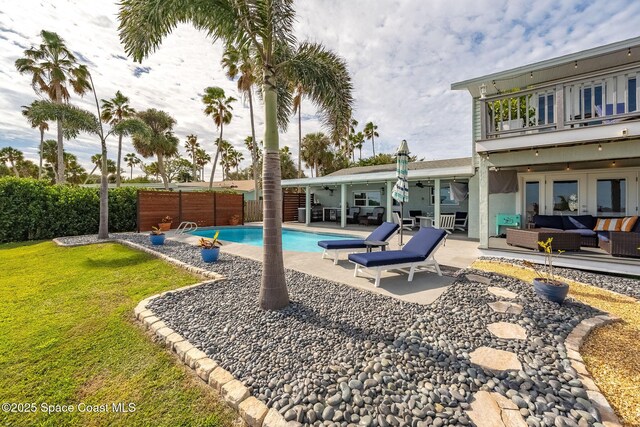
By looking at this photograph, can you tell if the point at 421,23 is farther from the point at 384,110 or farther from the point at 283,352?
the point at 283,352

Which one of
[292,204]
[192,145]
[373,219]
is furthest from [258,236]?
[192,145]

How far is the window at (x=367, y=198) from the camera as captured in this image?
20053mm

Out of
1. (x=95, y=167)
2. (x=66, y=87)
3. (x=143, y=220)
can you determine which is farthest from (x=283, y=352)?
(x=95, y=167)

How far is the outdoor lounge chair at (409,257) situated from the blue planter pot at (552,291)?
198cm

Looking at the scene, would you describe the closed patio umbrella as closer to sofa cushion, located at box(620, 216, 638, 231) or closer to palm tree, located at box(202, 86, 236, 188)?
sofa cushion, located at box(620, 216, 638, 231)

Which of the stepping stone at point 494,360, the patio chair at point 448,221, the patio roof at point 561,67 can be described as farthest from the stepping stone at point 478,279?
the patio chair at point 448,221

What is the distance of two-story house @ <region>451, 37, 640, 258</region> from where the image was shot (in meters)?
6.53

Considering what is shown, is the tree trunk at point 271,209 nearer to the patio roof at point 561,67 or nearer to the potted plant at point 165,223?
the patio roof at point 561,67

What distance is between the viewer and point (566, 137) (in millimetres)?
6535

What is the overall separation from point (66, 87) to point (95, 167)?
33.7 meters

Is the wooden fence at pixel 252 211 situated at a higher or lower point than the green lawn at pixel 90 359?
higher

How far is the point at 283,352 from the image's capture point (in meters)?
3.17

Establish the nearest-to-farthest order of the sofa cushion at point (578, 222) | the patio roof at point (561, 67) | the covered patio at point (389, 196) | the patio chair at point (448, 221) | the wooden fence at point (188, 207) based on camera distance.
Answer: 1. the patio roof at point (561, 67)
2. the sofa cushion at point (578, 222)
3. the covered patio at point (389, 196)
4. the patio chair at point (448, 221)
5. the wooden fence at point (188, 207)

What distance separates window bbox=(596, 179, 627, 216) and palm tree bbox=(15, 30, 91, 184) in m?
28.5
